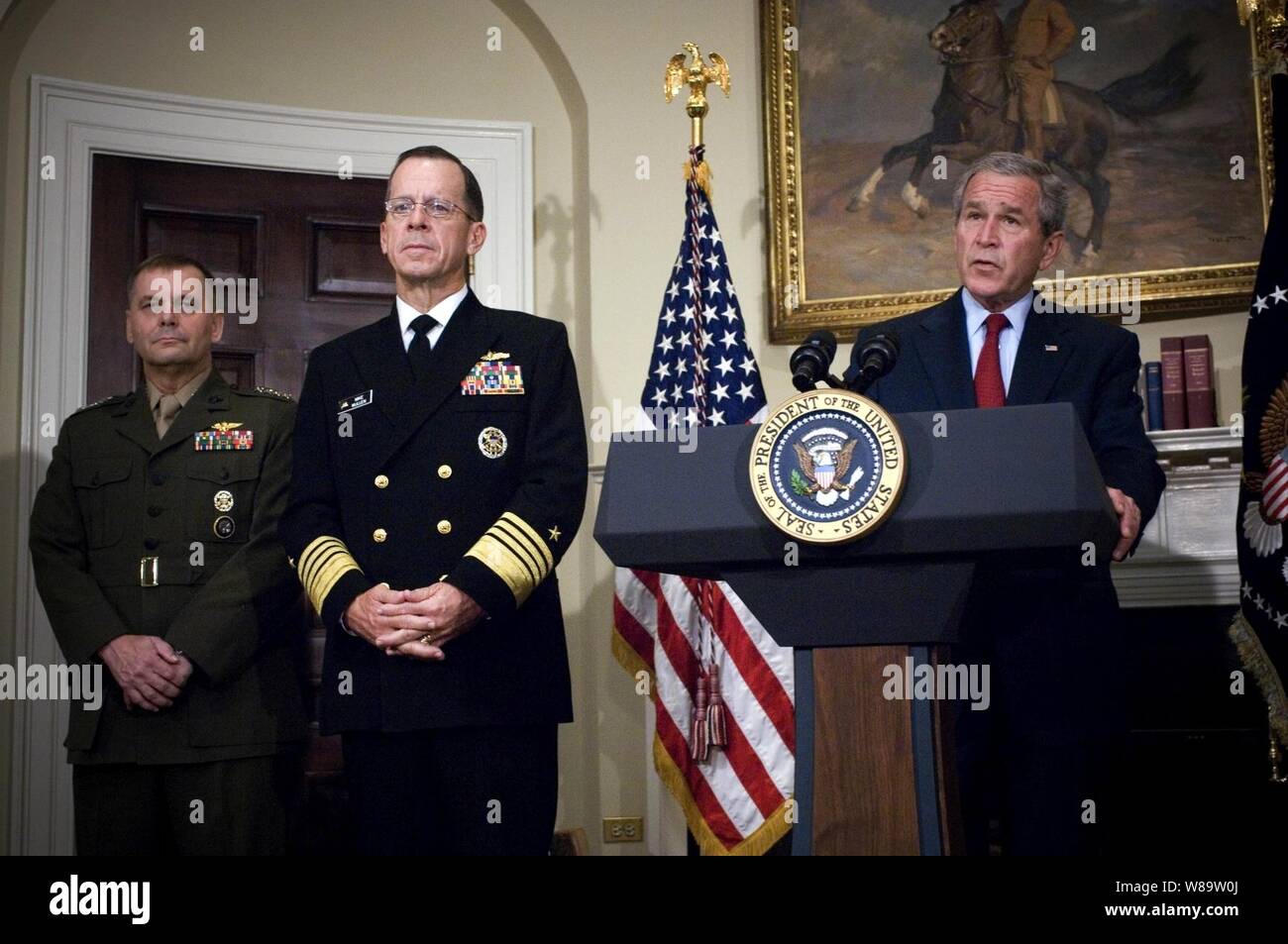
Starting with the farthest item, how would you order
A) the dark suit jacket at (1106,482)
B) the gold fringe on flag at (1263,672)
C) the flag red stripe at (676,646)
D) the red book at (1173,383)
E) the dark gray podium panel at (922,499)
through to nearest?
the red book at (1173,383)
the flag red stripe at (676,646)
the gold fringe on flag at (1263,672)
the dark suit jacket at (1106,482)
the dark gray podium panel at (922,499)

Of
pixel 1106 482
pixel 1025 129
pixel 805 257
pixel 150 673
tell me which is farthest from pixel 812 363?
pixel 1025 129

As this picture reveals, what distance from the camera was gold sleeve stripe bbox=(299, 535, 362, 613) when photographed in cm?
276

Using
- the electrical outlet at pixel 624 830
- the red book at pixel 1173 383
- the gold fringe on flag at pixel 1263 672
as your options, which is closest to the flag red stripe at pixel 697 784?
the electrical outlet at pixel 624 830

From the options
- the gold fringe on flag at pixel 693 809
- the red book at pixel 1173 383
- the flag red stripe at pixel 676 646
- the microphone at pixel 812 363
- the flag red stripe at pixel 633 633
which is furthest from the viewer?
the red book at pixel 1173 383

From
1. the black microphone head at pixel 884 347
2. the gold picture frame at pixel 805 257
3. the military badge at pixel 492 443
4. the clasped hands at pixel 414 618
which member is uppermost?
the gold picture frame at pixel 805 257

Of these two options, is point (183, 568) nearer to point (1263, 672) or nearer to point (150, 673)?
point (150, 673)

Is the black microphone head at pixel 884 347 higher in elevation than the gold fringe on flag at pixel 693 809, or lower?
higher

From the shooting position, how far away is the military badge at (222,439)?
11.9 ft

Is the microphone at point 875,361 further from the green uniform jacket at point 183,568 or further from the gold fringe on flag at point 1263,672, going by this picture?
the gold fringe on flag at point 1263,672

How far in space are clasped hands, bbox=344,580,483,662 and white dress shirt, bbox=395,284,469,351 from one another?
59 cm

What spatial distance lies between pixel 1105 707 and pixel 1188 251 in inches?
104

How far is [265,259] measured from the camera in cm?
487
